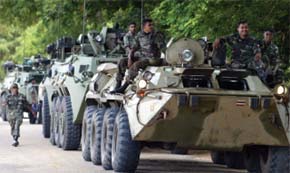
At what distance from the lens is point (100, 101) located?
17.4m

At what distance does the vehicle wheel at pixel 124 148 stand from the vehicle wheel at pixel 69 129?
19.1 ft

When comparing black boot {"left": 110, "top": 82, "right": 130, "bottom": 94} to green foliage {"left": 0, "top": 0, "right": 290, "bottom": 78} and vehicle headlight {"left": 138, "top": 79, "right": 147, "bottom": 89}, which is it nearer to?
vehicle headlight {"left": 138, "top": 79, "right": 147, "bottom": 89}

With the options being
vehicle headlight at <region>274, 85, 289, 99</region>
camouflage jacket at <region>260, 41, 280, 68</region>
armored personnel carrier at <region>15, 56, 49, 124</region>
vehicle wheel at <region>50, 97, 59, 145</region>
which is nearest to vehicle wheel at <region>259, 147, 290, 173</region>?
vehicle headlight at <region>274, 85, 289, 99</region>

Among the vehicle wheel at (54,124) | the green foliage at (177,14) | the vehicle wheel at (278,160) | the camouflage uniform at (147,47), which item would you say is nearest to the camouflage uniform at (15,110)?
the vehicle wheel at (54,124)

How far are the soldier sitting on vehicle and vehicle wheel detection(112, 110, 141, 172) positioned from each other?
92.6 inches

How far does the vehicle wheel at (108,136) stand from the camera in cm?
1570

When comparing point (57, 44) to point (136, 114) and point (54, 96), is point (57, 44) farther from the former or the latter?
point (136, 114)

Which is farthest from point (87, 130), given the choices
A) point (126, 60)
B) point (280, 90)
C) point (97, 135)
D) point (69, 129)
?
point (280, 90)

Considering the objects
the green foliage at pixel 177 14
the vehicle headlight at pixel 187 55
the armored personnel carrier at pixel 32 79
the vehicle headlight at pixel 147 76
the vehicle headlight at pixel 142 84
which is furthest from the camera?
the armored personnel carrier at pixel 32 79

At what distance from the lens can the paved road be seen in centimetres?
1636

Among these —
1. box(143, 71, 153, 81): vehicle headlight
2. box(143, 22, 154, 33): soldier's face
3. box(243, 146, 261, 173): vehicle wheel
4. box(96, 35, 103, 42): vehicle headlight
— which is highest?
box(143, 22, 154, 33): soldier's face

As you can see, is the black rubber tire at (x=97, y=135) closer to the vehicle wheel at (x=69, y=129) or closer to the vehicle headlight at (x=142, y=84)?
the vehicle headlight at (x=142, y=84)

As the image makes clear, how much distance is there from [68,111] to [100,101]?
11.2 ft

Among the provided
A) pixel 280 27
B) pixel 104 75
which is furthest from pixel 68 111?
pixel 280 27
